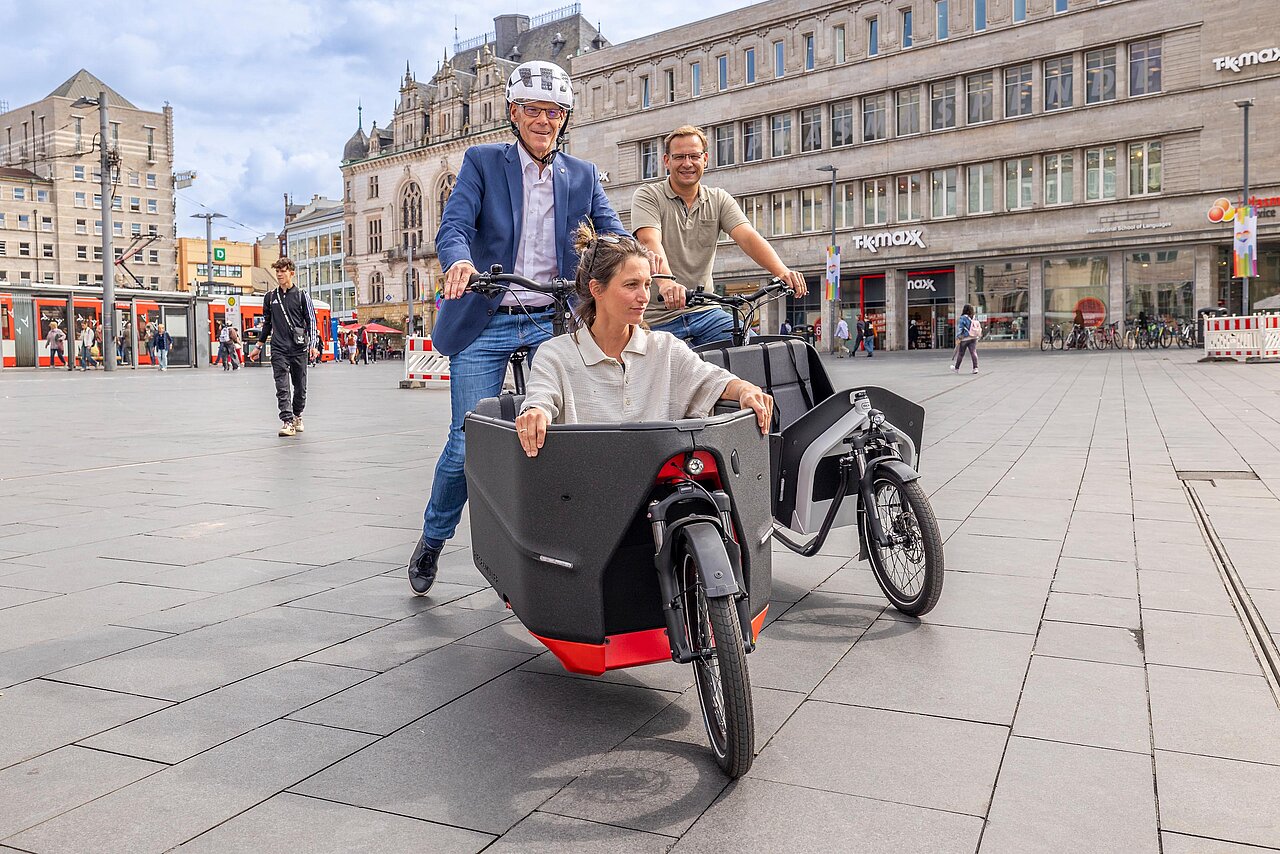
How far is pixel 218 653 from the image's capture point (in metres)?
3.86

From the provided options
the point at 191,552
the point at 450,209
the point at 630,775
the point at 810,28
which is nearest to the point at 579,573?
the point at 630,775

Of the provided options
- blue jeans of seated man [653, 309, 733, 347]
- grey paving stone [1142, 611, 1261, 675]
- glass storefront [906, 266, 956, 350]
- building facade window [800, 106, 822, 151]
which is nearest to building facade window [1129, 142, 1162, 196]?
glass storefront [906, 266, 956, 350]

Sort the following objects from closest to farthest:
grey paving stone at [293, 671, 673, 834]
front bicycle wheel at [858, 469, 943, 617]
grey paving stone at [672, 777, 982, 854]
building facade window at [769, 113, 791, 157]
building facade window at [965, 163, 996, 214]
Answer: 1. grey paving stone at [672, 777, 982, 854]
2. grey paving stone at [293, 671, 673, 834]
3. front bicycle wheel at [858, 469, 943, 617]
4. building facade window at [965, 163, 996, 214]
5. building facade window at [769, 113, 791, 157]

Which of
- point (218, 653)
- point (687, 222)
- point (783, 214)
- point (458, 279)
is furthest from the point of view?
point (783, 214)

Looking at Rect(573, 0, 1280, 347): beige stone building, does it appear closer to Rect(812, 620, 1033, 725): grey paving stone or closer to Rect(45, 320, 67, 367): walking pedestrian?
Rect(45, 320, 67, 367): walking pedestrian

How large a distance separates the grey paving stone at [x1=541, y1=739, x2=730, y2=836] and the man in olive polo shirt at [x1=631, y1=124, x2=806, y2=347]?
263 cm

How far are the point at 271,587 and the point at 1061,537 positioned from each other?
4.02 m

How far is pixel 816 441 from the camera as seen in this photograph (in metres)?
4.38

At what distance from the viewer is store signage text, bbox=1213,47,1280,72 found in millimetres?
38969

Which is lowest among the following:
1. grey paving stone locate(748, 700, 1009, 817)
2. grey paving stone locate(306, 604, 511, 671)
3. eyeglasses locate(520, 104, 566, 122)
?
grey paving stone locate(748, 700, 1009, 817)

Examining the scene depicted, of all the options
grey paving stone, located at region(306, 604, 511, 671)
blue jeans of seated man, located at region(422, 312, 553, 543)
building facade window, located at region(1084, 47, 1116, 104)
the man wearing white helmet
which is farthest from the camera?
building facade window, located at region(1084, 47, 1116, 104)

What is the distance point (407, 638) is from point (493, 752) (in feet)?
3.96

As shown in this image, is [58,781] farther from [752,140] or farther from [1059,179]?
[752,140]

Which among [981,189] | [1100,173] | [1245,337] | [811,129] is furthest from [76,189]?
[1245,337]
